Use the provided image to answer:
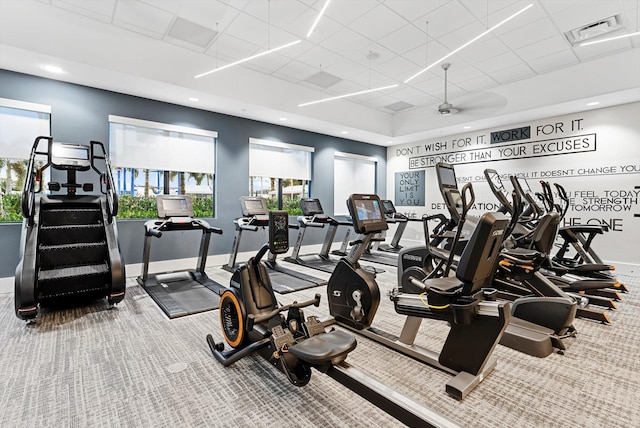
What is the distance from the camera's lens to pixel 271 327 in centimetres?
243

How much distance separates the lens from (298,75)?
609 centimetres

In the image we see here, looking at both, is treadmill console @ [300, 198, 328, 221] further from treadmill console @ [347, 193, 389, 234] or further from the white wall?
the white wall

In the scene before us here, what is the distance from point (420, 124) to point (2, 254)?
325 inches

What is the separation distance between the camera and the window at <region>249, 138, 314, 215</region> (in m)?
7.13

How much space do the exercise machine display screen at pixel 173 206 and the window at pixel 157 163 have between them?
3.25 feet

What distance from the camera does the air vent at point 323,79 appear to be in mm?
6055

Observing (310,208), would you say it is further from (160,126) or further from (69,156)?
(69,156)

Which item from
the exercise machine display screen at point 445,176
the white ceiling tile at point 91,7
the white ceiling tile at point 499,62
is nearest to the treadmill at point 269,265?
the exercise machine display screen at point 445,176

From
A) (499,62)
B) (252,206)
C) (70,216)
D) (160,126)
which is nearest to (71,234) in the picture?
(70,216)

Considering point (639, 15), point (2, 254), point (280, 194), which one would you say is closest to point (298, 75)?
point (280, 194)

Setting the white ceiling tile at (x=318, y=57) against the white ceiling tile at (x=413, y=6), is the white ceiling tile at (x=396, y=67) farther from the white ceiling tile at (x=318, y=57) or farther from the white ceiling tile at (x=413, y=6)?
the white ceiling tile at (x=413, y=6)

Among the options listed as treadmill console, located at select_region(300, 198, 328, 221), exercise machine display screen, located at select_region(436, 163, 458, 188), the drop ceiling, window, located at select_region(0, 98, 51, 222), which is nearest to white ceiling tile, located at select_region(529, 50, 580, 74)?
the drop ceiling

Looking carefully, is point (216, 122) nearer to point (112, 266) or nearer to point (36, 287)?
point (112, 266)

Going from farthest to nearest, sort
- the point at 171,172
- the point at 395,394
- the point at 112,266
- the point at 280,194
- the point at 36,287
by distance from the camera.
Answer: the point at 280,194
the point at 171,172
the point at 112,266
the point at 36,287
the point at 395,394
